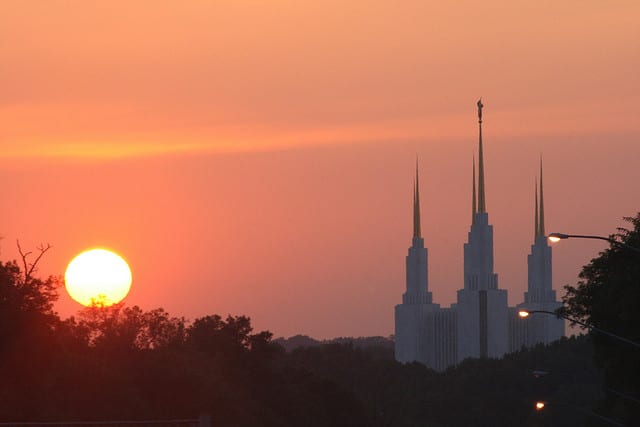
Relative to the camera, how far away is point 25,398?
2884 inches

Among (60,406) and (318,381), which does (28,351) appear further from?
(318,381)

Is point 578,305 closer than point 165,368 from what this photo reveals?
Yes

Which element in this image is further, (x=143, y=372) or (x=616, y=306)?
(x=143, y=372)

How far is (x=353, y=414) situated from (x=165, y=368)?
55.0 m

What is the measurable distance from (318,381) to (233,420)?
49987 millimetres

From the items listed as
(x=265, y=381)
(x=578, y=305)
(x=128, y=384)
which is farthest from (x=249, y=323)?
(x=578, y=305)

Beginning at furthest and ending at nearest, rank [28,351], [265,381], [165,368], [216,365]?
[265,381] → [216,365] → [165,368] → [28,351]

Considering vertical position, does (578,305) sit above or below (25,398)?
above

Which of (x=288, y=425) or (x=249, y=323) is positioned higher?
(x=249, y=323)

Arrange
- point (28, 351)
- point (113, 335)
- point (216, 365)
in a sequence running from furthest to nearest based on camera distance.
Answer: point (216, 365) → point (113, 335) → point (28, 351)

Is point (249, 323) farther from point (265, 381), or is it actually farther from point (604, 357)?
point (604, 357)

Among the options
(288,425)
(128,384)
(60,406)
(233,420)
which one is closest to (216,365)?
(288,425)

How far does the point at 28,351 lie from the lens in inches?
2842

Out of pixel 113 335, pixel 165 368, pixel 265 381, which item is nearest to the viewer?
pixel 165 368
